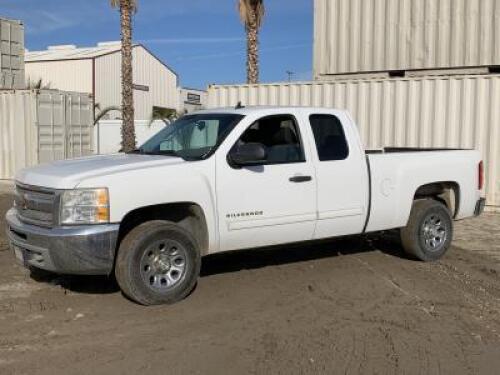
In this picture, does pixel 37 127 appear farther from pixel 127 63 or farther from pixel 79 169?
pixel 79 169

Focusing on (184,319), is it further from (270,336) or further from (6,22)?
(6,22)

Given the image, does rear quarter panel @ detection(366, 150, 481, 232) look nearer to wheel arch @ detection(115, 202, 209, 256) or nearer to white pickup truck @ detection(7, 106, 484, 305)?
white pickup truck @ detection(7, 106, 484, 305)

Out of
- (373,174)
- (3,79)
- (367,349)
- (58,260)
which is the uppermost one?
(3,79)

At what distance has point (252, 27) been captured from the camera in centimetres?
2097

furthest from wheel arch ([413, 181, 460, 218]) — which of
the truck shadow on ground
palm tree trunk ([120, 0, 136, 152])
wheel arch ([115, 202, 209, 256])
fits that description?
palm tree trunk ([120, 0, 136, 152])

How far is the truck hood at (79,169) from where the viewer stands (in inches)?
225

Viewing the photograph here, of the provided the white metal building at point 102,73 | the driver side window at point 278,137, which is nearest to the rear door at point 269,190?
the driver side window at point 278,137

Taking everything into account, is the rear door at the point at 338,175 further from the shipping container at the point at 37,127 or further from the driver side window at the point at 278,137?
the shipping container at the point at 37,127

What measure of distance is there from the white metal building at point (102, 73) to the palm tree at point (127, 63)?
1734 centimetres

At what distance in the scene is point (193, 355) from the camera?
4.84 meters

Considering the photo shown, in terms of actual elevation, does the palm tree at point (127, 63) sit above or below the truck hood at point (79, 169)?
above

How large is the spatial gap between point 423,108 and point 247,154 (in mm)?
7778

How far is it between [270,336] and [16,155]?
573 inches

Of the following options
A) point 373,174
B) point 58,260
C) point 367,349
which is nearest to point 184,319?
point 58,260
